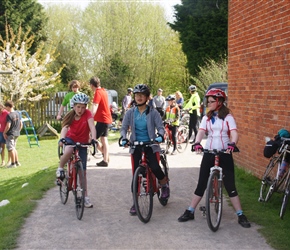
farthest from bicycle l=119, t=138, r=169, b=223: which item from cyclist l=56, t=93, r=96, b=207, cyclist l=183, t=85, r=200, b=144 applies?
cyclist l=183, t=85, r=200, b=144

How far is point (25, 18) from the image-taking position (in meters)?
38.4

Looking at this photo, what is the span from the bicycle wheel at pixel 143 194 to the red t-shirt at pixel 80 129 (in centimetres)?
121

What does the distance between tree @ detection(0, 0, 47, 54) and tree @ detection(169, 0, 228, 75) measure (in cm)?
1099

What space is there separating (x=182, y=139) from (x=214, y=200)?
29.1 ft

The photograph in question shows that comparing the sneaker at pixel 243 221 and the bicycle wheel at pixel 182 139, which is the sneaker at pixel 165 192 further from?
the bicycle wheel at pixel 182 139

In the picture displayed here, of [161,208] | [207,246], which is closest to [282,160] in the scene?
[161,208]

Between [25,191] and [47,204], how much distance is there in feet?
4.75

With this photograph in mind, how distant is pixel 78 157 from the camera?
7406 mm

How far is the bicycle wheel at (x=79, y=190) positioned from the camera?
705cm

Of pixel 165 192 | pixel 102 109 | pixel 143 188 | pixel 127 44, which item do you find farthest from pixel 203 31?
pixel 143 188

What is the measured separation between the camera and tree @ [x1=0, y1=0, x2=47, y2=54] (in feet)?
122

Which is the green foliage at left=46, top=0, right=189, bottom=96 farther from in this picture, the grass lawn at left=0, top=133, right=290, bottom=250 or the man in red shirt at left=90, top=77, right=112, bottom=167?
the grass lawn at left=0, top=133, right=290, bottom=250

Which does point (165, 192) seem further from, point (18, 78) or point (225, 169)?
point (18, 78)

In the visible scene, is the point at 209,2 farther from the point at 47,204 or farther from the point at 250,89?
the point at 47,204
